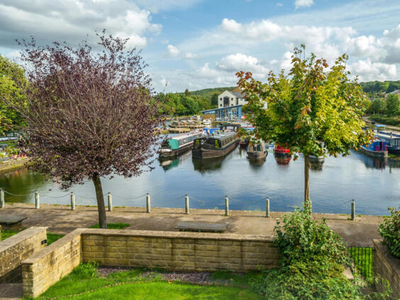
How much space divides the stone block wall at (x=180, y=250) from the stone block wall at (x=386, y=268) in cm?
261

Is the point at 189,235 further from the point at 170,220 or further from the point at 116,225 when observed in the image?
the point at 170,220

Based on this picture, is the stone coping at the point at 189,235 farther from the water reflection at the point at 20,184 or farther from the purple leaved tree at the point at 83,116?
the water reflection at the point at 20,184

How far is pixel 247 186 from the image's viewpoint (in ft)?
107

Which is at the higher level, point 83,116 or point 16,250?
point 83,116

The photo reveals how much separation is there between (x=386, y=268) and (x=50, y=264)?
866 centimetres

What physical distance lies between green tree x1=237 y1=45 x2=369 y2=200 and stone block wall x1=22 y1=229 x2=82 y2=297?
889cm

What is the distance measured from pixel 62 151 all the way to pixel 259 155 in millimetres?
38209

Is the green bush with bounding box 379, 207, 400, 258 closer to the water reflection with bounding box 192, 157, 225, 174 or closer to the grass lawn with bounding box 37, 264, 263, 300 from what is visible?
the grass lawn with bounding box 37, 264, 263, 300

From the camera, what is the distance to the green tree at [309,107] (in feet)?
43.9

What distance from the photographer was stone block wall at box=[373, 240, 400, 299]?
719 centimetres

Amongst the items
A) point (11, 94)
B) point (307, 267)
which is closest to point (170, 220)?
point (11, 94)

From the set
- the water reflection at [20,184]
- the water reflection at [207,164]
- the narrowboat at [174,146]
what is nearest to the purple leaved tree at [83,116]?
the water reflection at [20,184]

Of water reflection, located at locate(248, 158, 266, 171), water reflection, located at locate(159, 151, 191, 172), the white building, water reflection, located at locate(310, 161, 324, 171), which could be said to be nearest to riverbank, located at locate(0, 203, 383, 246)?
water reflection, located at locate(310, 161, 324, 171)

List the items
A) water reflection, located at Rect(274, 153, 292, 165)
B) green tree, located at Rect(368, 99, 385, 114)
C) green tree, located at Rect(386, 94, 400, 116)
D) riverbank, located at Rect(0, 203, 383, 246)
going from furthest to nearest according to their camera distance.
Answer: green tree, located at Rect(368, 99, 385, 114)
green tree, located at Rect(386, 94, 400, 116)
water reflection, located at Rect(274, 153, 292, 165)
riverbank, located at Rect(0, 203, 383, 246)
